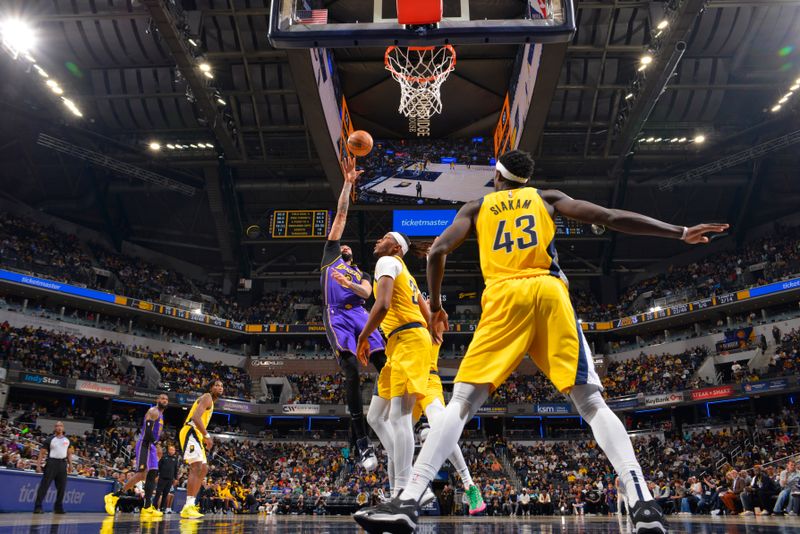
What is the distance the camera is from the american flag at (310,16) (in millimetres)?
8180

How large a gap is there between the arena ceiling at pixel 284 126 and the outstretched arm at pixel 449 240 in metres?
17.3

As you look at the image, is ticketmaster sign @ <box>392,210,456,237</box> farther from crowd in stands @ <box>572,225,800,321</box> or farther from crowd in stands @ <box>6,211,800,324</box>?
crowd in stands @ <box>572,225,800,321</box>

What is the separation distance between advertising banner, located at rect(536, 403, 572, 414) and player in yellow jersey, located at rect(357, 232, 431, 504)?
93.2 feet

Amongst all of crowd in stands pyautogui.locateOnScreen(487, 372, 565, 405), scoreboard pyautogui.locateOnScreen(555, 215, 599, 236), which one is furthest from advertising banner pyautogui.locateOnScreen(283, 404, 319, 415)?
scoreboard pyautogui.locateOnScreen(555, 215, 599, 236)

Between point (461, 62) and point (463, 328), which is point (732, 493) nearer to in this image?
point (461, 62)

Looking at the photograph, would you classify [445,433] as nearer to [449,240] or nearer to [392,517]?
[392,517]

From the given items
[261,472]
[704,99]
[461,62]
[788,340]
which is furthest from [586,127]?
[261,472]

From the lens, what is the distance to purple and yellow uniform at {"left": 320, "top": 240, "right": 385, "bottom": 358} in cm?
616

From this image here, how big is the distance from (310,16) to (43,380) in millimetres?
23994

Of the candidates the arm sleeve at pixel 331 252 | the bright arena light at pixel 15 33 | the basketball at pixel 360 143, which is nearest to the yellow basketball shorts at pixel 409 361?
the arm sleeve at pixel 331 252

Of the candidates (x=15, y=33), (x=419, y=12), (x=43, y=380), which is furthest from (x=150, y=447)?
(x=43, y=380)

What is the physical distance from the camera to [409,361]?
4.91 meters

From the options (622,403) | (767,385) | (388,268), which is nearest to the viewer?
(388,268)

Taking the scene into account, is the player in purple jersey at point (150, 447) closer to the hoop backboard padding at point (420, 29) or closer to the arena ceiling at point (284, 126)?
the hoop backboard padding at point (420, 29)
